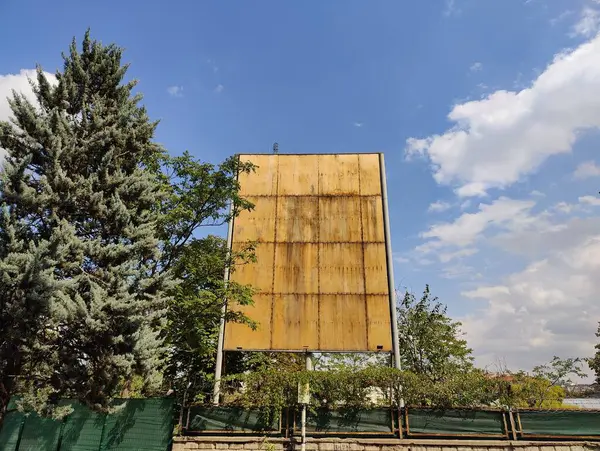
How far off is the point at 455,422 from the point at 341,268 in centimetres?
680

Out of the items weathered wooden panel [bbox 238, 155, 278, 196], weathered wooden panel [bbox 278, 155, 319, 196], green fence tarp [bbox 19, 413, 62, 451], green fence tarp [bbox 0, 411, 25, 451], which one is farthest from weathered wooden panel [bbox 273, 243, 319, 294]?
green fence tarp [bbox 0, 411, 25, 451]

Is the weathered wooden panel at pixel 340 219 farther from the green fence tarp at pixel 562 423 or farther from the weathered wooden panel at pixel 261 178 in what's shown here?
the green fence tarp at pixel 562 423

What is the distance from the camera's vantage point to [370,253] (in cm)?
1614

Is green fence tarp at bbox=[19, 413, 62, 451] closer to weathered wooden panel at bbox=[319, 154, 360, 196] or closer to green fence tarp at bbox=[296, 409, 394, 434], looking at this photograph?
green fence tarp at bbox=[296, 409, 394, 434]

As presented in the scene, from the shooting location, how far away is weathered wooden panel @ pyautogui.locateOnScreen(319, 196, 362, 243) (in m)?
16.5

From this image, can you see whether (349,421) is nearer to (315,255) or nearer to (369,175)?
(315,255)

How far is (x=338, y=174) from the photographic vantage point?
17.7 metres

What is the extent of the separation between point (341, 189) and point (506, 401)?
9965mm

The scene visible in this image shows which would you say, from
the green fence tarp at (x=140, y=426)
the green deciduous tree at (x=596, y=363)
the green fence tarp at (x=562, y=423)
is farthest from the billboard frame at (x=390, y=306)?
the green deciduous tree at (x=596, y=363)

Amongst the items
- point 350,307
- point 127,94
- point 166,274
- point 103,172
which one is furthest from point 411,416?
point 127,94

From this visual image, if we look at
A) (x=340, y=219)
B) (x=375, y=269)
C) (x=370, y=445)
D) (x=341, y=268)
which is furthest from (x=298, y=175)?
(x=370, y=445)

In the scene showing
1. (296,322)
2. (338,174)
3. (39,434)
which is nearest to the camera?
(39,434)

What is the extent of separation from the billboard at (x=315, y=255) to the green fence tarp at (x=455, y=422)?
12.1ft

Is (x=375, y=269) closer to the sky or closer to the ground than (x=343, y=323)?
closer to the sky
